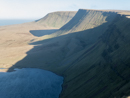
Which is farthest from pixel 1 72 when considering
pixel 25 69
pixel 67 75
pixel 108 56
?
pixel 108 56

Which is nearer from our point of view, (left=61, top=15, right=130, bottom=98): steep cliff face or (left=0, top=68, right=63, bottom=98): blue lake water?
(left=61, top=15, right=130, bottom=98): steep cliff face

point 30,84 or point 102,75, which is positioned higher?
point 102,75

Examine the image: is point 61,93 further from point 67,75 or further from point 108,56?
point 108,56

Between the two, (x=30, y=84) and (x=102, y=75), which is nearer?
(x=102, y=75)

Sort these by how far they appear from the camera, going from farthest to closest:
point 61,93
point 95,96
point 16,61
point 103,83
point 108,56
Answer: point 16,61 < point 108,56 < point 61,93 < point 103,83 < point 95,96

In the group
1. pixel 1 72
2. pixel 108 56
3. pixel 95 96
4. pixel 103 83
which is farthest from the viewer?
pixel 1 72

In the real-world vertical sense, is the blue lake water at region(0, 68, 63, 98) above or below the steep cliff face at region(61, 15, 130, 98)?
below

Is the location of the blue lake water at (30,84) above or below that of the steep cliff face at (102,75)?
below

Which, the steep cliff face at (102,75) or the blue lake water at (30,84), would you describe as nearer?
the steep cliff face at (102,75)
